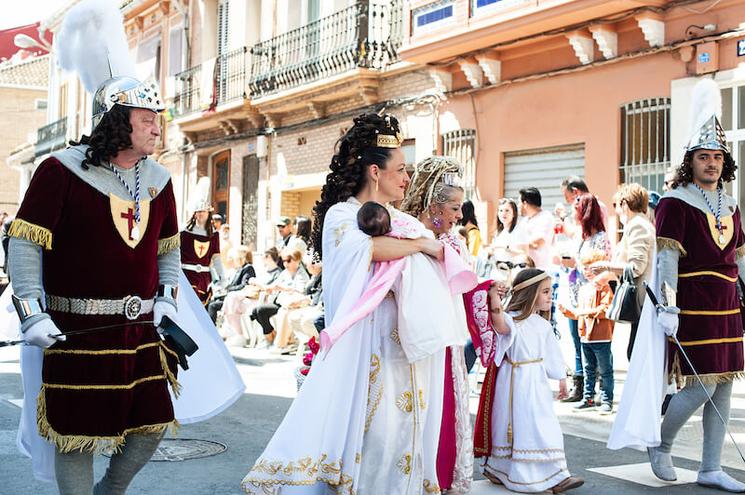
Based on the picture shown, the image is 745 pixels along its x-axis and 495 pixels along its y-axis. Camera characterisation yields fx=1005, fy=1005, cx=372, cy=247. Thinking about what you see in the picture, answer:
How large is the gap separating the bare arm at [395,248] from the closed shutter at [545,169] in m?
11.3

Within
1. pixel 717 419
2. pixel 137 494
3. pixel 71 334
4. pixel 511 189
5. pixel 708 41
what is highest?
pixel 708 41

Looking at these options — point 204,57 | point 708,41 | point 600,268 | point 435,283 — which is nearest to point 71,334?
point 435,283

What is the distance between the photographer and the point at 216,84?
26.1 m

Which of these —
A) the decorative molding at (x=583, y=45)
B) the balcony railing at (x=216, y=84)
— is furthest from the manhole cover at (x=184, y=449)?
the balcony railing at (x=216, y=84)

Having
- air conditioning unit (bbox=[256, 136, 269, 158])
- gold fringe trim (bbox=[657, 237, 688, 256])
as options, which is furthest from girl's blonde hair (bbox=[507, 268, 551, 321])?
air conditioning unit (bbox=[256, 136, 269, 158])

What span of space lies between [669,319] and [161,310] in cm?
316

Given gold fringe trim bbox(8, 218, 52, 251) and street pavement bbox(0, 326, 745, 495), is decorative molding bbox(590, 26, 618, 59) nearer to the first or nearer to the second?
street pavement bbox(0, 326, 745, 495)

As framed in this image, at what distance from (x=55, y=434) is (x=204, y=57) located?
24528 millimetres

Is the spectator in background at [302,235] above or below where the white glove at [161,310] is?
above

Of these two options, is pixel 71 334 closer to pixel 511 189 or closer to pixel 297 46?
pixel 511 189

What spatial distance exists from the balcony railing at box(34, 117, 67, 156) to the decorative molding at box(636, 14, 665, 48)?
95.0ft

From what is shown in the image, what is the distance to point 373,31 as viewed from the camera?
2006 cm

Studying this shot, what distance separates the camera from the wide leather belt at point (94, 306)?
409cm

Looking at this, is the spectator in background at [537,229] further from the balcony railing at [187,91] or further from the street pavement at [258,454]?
the balcony railing at [187,91]
